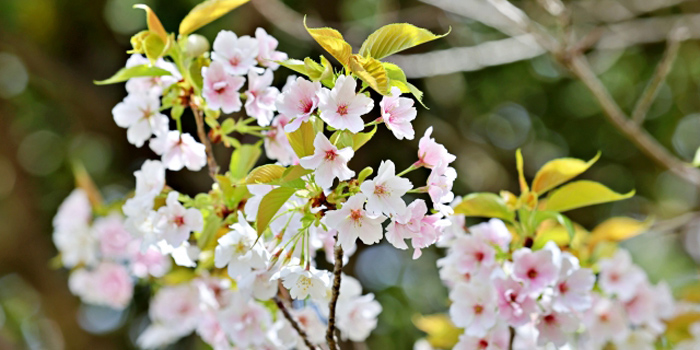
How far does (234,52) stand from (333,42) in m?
0.27

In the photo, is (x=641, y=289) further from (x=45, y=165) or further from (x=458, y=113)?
(x=45, y=165)

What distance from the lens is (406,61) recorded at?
2209 mm

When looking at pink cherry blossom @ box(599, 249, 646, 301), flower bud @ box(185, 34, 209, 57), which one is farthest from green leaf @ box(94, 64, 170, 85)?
pink cherry blossom @ box(599, 249, 646, 301)

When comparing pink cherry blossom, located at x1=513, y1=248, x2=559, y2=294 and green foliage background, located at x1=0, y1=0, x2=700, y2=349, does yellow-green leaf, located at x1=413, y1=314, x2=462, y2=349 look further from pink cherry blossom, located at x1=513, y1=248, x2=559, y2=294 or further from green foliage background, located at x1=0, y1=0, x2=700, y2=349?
green foliage background, located at x1=0, y1=0, x2=700, y2=349

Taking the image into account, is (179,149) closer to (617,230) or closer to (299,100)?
(299,100)

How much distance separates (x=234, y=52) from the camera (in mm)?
874

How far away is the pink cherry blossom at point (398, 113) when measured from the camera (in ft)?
2.27

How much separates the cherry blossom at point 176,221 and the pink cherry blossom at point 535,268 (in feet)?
1.64

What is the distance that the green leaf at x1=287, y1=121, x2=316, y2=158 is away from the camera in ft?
2.32

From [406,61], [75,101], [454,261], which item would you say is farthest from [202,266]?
[75,101]

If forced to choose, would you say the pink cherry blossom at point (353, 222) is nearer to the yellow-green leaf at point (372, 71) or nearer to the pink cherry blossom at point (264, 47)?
the yellow-green leaf at point (372, 71)

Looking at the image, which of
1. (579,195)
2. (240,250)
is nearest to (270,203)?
(240,250)

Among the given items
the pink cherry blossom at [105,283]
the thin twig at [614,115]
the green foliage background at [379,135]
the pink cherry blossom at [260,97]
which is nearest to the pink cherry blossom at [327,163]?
the pink cherry blossom at [260,97]

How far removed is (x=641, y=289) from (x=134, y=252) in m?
1.12
